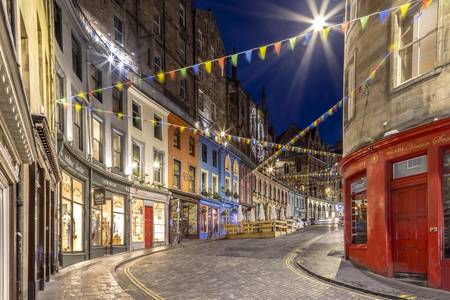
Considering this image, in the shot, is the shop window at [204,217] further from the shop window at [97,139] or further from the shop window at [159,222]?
the shop window at [97,139]

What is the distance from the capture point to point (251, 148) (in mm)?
48844

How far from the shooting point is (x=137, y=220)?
23.3 meters

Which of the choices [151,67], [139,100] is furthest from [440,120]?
[151,67]

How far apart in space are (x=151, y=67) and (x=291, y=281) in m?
19.3

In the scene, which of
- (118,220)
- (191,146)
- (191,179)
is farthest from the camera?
(191,146)

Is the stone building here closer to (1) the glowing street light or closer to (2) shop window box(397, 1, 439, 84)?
(2) shop window box(397, 1, 439, 84)

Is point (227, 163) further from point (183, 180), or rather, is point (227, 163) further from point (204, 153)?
point (183, 180)

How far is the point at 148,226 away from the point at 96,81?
9.65m

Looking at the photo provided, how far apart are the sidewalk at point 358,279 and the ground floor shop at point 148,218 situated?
34.8 ft

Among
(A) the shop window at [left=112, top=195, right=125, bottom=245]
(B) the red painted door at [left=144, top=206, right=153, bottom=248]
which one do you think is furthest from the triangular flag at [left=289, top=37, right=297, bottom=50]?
(B) the red painted door at [left=144, top=206, right=153, bottom=248]

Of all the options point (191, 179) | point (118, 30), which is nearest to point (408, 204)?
point (118, 30)

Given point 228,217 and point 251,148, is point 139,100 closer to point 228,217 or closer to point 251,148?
point 228,217

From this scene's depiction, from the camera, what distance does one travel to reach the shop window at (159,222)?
83.5ft

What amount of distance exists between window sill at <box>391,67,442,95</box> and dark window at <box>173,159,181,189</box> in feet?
61.3
